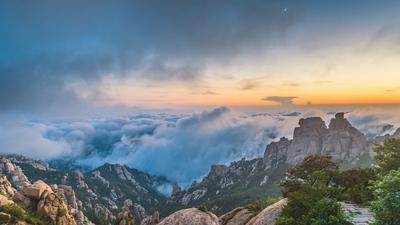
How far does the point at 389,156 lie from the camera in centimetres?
2664

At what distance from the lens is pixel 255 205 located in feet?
124

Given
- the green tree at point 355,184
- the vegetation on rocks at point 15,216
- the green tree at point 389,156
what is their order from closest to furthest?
the green tree at point 389,156, the green tree at point 355,184, the vegetation on rocks at point 15,216

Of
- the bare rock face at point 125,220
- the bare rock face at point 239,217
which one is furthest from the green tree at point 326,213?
the bare rock face at point 125,220

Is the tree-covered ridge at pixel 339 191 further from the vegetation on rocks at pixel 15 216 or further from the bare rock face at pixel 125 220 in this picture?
the bare rock face at pixel 125 220

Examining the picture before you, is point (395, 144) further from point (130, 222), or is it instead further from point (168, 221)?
point (130, 222)

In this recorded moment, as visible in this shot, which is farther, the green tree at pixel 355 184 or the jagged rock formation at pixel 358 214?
the green tree at pixel 355 184

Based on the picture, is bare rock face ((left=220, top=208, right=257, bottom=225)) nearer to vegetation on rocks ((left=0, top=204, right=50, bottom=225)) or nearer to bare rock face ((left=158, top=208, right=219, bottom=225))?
bare rock face ((left=158, top=208, right=219, bottom=225))

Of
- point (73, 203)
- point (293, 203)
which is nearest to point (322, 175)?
point (293, 203)

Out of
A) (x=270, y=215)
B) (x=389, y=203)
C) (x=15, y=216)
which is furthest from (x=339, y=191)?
(x=15, y=216)

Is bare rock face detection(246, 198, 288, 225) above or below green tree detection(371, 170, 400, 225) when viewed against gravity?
below

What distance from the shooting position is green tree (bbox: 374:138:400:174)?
85.6ft

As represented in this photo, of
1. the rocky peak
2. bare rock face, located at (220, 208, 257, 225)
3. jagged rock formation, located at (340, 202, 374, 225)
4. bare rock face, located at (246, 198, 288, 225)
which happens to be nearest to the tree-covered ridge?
jagged rock formation, located at (340, 202, 374, 225)

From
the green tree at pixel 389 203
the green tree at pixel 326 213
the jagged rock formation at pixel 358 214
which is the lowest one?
the jagged rock formation at pixel 358 214

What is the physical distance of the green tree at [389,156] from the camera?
85.6 ft
